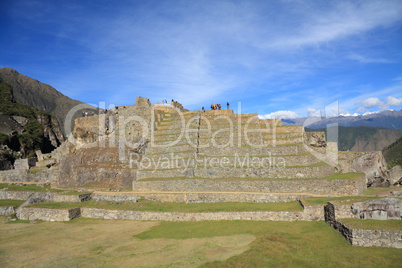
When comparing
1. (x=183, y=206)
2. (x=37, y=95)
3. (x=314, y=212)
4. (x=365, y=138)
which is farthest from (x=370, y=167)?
(x=365, y=138)

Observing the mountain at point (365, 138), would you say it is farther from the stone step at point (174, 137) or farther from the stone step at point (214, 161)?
the stone step at point (214, 161)

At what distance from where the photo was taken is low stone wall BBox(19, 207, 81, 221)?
21.5 metres

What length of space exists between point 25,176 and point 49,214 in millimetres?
17532

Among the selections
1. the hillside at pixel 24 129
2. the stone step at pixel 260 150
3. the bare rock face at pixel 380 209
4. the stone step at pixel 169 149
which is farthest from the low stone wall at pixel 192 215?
the hillside at pixel 24 129

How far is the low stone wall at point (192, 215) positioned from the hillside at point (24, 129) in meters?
36.6

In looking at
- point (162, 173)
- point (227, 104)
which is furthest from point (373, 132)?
point (162, 173)

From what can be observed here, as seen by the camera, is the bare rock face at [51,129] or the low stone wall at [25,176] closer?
the low stone wall at [25,176]

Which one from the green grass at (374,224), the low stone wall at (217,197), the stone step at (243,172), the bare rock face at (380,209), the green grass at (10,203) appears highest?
the stone step at (243,172)

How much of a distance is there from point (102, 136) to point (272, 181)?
75.7ft

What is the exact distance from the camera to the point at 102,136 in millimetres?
34406

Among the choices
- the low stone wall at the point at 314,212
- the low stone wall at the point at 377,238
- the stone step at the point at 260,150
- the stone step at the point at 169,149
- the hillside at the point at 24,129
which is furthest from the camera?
the hillside at the point at 24,129

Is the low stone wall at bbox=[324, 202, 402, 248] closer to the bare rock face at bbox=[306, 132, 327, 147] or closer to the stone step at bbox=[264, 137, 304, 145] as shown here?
the stone step at bbox=[264, 137, 304, 145]

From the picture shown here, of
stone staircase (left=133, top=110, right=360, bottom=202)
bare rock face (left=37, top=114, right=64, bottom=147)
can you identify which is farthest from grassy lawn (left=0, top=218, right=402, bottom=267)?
bare rock face (left=37, top=114, right=64, bottom=147)

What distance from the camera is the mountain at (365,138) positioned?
161850 millimetres
